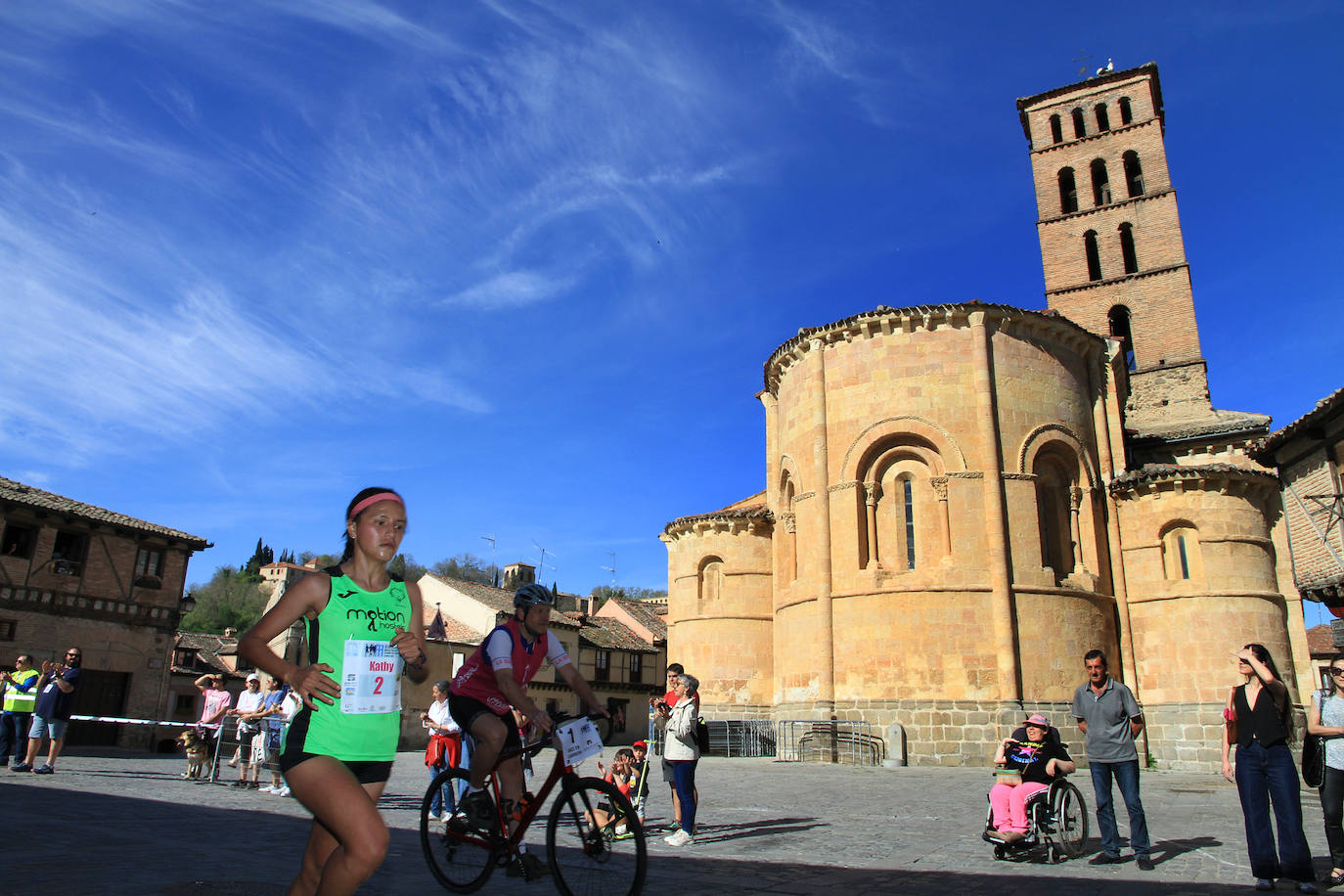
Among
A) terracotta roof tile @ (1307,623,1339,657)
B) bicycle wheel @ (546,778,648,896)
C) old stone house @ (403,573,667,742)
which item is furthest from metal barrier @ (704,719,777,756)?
terracotta roof tile @ (1307,623,1339,657)

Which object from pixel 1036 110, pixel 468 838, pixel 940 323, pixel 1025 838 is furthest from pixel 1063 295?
pixel 468 838

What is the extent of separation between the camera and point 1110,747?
7.75 metres

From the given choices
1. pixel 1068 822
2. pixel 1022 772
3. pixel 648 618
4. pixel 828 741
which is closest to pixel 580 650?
pixel 648 618

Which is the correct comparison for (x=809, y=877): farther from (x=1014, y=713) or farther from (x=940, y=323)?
(x=940, y=323)

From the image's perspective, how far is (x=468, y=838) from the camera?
209 inches

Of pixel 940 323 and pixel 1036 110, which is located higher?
pixel 1036 110

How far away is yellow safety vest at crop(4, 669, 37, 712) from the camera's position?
13414 mm

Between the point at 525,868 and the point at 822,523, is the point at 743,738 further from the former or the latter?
the point at 525,868

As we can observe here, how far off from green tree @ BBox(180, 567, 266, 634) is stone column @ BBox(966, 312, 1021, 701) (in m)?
59.1

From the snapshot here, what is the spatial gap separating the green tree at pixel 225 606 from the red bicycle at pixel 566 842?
218ft

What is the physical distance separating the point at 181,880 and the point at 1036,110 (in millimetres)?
45064

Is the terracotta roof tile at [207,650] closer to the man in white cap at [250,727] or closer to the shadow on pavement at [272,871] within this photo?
the man in white cap at [250,727]

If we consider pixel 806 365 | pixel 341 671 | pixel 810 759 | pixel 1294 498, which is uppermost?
pixel 806 365

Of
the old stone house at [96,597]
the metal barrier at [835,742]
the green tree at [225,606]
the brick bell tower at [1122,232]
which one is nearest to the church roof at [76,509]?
the old stone house at [96,597]
